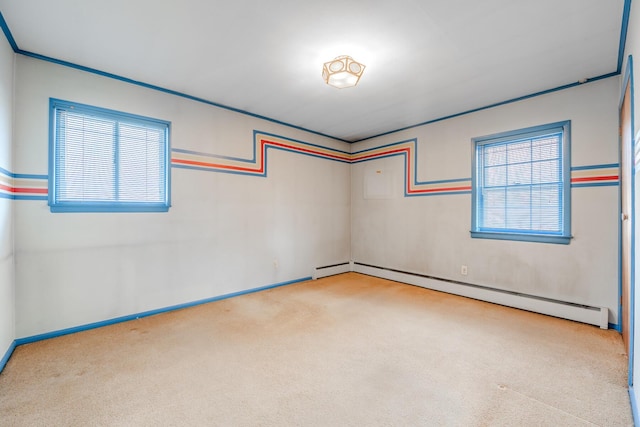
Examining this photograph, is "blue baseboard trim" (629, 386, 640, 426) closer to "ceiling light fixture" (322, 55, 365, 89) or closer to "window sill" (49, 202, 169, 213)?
"ceiling light fixture" (322, 55, 365, 89)

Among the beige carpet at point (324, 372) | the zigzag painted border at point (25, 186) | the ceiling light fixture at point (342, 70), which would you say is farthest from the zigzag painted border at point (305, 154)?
the ceiling light fixture at point (342, 70)

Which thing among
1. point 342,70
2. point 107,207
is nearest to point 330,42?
point 342,70

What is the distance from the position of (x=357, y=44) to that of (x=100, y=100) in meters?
2.66

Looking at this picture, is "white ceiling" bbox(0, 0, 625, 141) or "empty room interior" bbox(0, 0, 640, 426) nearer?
"empty room interior" bbox(0, 0, 640, 426)

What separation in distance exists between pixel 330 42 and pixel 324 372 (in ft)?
8.75

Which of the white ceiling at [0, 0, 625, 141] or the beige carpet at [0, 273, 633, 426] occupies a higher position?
the white ceiling at [0, 0, 625, 141]

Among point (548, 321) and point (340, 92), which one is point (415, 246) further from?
point (340, 92)

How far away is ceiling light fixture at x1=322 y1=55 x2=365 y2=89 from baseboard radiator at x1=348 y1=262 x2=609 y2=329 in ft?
10.2

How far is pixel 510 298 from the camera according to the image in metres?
3.52

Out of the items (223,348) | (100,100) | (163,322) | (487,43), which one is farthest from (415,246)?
(100,100)

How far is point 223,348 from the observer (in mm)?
2465

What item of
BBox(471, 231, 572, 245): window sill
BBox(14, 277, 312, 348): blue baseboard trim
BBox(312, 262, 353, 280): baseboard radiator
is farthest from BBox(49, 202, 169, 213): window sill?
BBox(471, 231, 572, 245): window sill

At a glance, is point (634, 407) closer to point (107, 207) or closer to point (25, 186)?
point (107, 207)

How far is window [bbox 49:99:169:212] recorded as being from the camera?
274 cm
